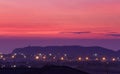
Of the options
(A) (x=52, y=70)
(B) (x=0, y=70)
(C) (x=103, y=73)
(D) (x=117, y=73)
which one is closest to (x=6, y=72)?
(B) (x=0, y=70)

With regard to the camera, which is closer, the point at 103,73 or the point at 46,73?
the point at 46,73

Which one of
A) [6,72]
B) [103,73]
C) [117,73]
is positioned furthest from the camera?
[117,73]

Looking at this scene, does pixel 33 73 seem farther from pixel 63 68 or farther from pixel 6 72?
pixel 6 72

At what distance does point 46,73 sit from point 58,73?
2.05 metres

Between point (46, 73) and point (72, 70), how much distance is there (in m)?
3.56

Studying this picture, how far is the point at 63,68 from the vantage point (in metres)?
59.9

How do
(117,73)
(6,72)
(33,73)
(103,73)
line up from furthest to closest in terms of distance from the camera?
(117,73)
(103,73)
(6,72)
(33,73)

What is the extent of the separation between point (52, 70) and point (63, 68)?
158cm

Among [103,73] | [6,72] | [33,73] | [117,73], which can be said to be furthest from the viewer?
[117,73]

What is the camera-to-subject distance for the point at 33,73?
186 feet

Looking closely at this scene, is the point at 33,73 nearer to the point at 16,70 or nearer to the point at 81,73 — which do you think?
the point at 81,73

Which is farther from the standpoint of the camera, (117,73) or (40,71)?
(117,73)

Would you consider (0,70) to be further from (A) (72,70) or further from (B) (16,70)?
(A) (72,70)

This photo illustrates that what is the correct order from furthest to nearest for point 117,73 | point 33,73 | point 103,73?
point 117,73, point 103,73, point 33,73
